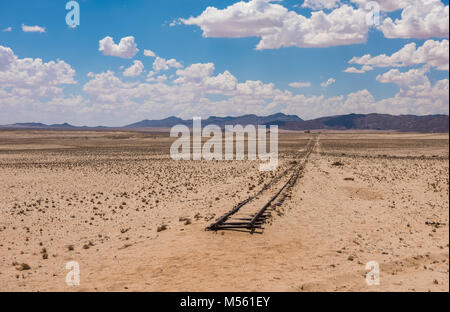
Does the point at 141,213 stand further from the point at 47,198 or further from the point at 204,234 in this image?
the point at 47,198

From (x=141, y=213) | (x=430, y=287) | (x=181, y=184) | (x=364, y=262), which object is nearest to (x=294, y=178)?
(x=181, y=184)

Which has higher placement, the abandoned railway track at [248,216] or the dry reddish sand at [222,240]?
the abandoned railway track at [248,216]

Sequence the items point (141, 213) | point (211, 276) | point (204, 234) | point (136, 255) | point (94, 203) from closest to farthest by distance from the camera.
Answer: point (211, 276) → point (136, 255) → point (204, 234) → point (141, 213) → point (94, 203)

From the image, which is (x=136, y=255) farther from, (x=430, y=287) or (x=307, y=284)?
(x=430, y=287)

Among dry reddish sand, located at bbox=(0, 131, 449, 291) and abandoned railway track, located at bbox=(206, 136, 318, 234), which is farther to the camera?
abandoned railway track, located at bbox=(206, 136, 318, 234)

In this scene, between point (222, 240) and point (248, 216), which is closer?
point (222, 240)

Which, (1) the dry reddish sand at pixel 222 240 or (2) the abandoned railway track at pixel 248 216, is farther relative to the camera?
(2) the abandoned railway track at pixel 248 216

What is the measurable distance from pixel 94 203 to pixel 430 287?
1733 cm

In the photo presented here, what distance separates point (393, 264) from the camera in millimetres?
10180

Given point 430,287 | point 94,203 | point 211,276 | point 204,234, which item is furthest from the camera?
point 94,203

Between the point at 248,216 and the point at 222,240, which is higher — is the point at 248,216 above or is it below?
above

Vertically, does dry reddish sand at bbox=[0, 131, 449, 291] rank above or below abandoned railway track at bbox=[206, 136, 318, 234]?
Result: below
